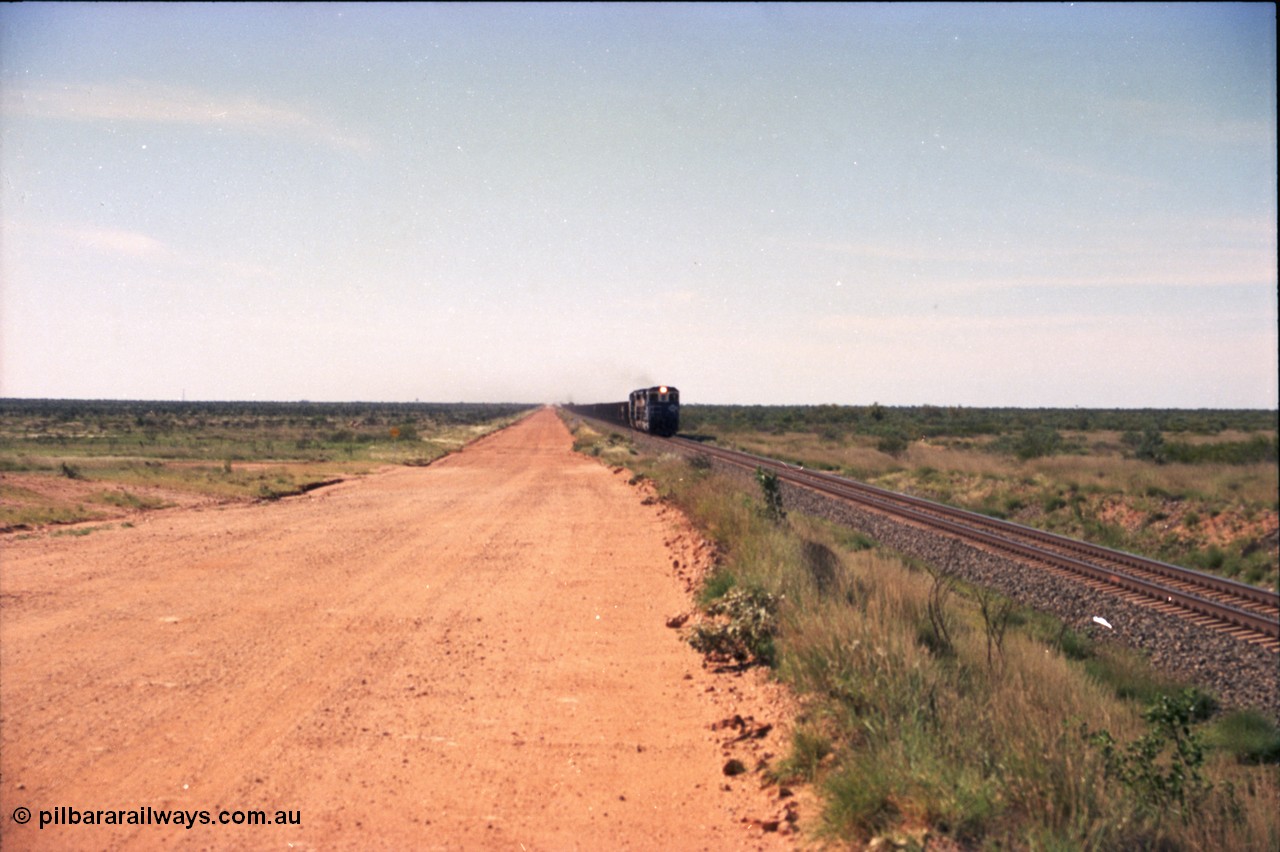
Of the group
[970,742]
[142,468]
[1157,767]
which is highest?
[142,468]

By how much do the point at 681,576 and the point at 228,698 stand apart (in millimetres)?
7656

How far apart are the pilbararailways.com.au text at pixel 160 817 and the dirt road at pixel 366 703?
0.03m

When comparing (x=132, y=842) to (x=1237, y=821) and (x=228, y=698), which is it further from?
(x=1237, y=821)

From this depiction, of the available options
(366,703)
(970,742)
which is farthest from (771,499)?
(970,742)

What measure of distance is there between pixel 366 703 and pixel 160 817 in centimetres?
243

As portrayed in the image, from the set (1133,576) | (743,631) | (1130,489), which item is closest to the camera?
(743,631)

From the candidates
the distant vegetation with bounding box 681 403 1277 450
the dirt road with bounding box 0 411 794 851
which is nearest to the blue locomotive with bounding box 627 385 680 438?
the distant vegetation with bounding box 681 403 1277 450

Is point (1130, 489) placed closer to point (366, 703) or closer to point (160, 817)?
point (366, 703)

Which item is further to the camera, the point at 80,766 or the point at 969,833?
the point at 80,766

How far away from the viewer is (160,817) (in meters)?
5.98

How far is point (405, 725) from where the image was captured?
7766mm

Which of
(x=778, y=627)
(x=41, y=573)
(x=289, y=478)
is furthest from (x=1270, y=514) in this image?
(x=289, y=478)

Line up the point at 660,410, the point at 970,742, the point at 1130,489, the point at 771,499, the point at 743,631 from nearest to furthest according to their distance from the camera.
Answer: the point at 970,742, the point at 743,631, the point at 771,499, the point at 1130,489, the point at 660,410

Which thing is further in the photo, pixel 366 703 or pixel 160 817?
pixel 366 703
